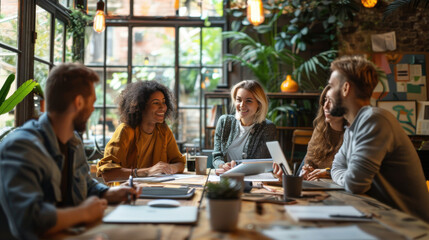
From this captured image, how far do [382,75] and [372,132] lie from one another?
13.7 feet

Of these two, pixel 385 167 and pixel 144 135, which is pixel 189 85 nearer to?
pixel 144 135

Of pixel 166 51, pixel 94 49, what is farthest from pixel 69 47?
pixel 166 51

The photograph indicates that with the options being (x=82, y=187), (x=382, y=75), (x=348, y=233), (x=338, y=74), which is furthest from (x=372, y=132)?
(x=382, y=75)

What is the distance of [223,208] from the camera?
1061 millimetres

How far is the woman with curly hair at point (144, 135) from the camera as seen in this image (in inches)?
94.7

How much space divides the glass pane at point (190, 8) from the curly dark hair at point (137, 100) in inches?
130

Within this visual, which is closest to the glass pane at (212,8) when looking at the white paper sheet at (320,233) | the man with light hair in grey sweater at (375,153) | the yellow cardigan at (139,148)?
the yellow cardigan at (139,148)

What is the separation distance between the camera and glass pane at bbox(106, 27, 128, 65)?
231 inches

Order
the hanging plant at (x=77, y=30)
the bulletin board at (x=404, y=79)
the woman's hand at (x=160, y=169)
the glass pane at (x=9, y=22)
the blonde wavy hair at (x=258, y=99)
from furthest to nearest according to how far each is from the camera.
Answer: the bulletin board at (x=404, y=79) < the hanging plant at (x=77, y=30) < the glass pane at (x=9, y=22) < the blonde wavy hair at (x=258, y=99) < the woman's hand at (x=160, y=169)

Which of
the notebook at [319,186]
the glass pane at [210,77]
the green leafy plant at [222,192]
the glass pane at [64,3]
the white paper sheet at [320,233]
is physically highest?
the glass pane at [64,3]

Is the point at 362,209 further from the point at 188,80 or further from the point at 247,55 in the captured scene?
the point at 188,80

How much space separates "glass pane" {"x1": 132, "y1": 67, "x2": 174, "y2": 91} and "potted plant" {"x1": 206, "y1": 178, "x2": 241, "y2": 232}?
16.1ft

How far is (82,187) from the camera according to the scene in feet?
4.77

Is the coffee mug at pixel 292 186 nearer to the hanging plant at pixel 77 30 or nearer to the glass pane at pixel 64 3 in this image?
the glass pane at pixel 64 3
